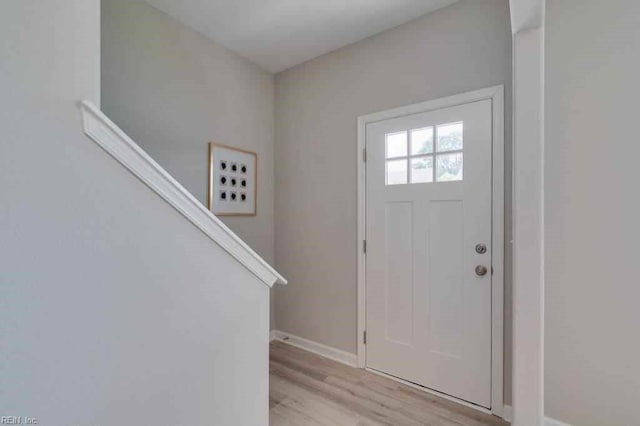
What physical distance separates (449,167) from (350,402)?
5.72 ft

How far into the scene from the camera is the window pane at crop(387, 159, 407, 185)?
2.12 m

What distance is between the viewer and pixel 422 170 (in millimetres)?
2043

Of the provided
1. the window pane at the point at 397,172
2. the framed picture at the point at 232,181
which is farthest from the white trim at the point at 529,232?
the framed picture at the point at 232,181

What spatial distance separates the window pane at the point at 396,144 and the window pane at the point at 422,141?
64 millimetres

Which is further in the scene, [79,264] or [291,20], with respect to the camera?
[291,20]

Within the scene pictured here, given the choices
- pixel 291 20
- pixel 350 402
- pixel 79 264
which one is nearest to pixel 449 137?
pixel 291 20

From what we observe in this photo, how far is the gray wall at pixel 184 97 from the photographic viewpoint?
6.02ft

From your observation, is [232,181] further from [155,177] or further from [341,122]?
[155,177]

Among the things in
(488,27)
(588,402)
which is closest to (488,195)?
(488,27)

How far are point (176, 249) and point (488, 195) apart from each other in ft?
5.93

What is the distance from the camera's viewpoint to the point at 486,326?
1.79 m

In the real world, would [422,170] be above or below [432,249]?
above

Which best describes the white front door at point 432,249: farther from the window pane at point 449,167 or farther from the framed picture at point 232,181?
the framed picture at point 232,181

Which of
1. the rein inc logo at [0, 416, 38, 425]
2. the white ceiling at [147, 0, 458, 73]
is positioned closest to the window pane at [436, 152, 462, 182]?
the white ceiling at [147, 0, 458, 73]
